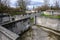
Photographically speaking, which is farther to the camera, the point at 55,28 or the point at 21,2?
the point at 21,2

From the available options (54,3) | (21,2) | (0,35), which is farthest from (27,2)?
(0,35)

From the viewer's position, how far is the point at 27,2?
3731 centimetres

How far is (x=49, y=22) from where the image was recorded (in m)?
12.5

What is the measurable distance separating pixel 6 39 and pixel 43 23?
9949 mm

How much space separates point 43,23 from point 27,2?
79.6 ft

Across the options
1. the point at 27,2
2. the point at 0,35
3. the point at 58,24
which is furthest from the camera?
the point at 27,2

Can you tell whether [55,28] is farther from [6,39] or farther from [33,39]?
[6,39]

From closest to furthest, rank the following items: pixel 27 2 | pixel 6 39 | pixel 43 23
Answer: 1. pixel 6 39
2. pixel 43 23
3. pixel 27 2

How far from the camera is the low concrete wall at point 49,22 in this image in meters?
11.4

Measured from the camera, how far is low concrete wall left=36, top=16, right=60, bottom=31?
1141 cm

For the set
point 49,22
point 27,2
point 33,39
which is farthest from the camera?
point 27,2

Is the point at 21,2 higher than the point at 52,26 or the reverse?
higher

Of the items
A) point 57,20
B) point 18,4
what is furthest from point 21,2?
point 57,20

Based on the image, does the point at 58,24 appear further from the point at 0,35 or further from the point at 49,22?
the point at 0,35
